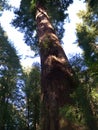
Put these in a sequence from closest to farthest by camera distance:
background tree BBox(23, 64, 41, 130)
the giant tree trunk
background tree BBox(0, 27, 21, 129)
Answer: the giant tree trunk < background tree BBox(0, 27, 21, 129) < background tree BBox(23, 64, 41, 130)

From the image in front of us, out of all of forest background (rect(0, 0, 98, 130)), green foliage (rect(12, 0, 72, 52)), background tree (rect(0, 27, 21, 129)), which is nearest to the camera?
green foliage (rect(12, 0, 72, 52))

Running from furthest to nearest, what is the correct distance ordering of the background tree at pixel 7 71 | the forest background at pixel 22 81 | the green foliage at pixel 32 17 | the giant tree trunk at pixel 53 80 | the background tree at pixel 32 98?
the background tree at pixel 32 98 → the background tree at pixel 7 71 → the forest background at pixel 22 81 → the green foliage at pixel 32 17 → the giant tree trunk at pixel 53 80

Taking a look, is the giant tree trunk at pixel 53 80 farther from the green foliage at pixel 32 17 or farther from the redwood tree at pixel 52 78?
the green foliage at pixel 32 17

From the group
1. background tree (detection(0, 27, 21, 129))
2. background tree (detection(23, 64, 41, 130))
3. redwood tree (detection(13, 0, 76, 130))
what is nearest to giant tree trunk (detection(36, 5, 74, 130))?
redwood tree (detection(13, 0, 76, 130))

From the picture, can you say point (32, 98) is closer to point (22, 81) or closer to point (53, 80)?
point (22, 81)

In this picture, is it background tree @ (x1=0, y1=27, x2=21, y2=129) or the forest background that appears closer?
the forest background

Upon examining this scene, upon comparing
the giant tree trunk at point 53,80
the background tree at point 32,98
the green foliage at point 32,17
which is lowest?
the giant tree trunk at point 53,80

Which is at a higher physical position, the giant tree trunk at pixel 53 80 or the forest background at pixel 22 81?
the forest background at pixel 22 81

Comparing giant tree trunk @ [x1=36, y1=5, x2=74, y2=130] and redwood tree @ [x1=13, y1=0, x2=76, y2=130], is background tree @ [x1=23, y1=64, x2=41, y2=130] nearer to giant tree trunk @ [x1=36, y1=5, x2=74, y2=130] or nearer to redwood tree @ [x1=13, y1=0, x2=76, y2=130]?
redwood tree @ [x1=13, y1=0, x2=76, y2=130]

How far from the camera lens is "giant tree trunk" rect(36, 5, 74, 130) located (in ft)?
17.4

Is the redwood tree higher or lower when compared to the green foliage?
lower

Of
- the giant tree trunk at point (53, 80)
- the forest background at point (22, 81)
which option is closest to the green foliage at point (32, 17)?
the forest background at point (22, 81)

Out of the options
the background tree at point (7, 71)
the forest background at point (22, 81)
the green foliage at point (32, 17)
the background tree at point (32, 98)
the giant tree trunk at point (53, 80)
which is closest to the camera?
the giant tree trunk at point (53, 80)

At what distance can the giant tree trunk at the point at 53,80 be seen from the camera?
5304 mm
